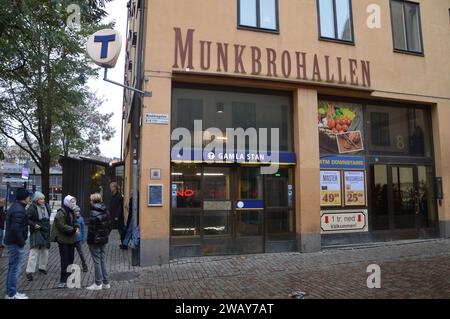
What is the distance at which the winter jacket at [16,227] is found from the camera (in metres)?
6.58

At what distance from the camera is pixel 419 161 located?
1274 centimetres

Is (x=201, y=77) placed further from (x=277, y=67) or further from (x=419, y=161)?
(x=419, y=161)

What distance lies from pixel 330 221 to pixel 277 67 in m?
4.55

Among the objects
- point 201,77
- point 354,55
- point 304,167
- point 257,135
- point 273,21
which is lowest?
point 304,167

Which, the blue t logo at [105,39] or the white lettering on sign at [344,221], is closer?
the blue t logo at [105,39]

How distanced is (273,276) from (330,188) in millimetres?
4195

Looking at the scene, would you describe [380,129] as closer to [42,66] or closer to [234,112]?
[234,112]

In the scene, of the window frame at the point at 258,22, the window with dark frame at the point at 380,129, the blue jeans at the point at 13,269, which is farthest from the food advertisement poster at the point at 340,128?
the blue jeans at the point at 13,269

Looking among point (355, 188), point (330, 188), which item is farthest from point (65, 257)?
point (355, 188)

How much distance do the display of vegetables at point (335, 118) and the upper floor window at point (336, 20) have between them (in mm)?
2009

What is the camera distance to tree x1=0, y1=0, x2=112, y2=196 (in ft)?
27.5

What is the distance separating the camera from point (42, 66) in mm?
11906

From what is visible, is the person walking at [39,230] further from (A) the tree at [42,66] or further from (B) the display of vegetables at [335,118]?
(B) the display of vegetables at [335,118]
